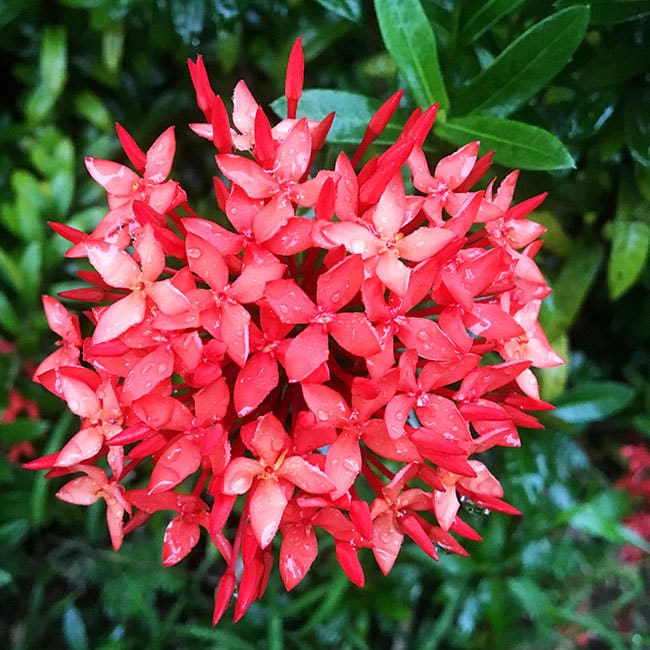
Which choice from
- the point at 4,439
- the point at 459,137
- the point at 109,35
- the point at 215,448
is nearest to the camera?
the point at 215,448

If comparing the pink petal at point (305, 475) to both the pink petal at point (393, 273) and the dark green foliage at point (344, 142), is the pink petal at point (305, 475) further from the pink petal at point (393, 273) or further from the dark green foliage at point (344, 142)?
the dark green foliage at point (344, 142)

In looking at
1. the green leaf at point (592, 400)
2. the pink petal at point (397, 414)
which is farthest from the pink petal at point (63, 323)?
the green leaf at point (592, 400)

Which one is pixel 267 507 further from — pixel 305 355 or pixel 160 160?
pixel 160 160

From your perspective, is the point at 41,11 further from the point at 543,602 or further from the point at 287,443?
the point at 543,602

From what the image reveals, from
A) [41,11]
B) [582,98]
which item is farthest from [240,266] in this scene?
[41,11]

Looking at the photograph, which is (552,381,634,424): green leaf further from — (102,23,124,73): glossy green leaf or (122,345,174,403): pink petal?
(102,23,124,73): glossy green leaf

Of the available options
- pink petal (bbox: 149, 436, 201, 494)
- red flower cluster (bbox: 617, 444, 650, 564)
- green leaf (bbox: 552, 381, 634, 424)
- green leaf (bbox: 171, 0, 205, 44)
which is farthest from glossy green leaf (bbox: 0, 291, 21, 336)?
red flower cluster (bbox: 617, 444, 650, 564)
